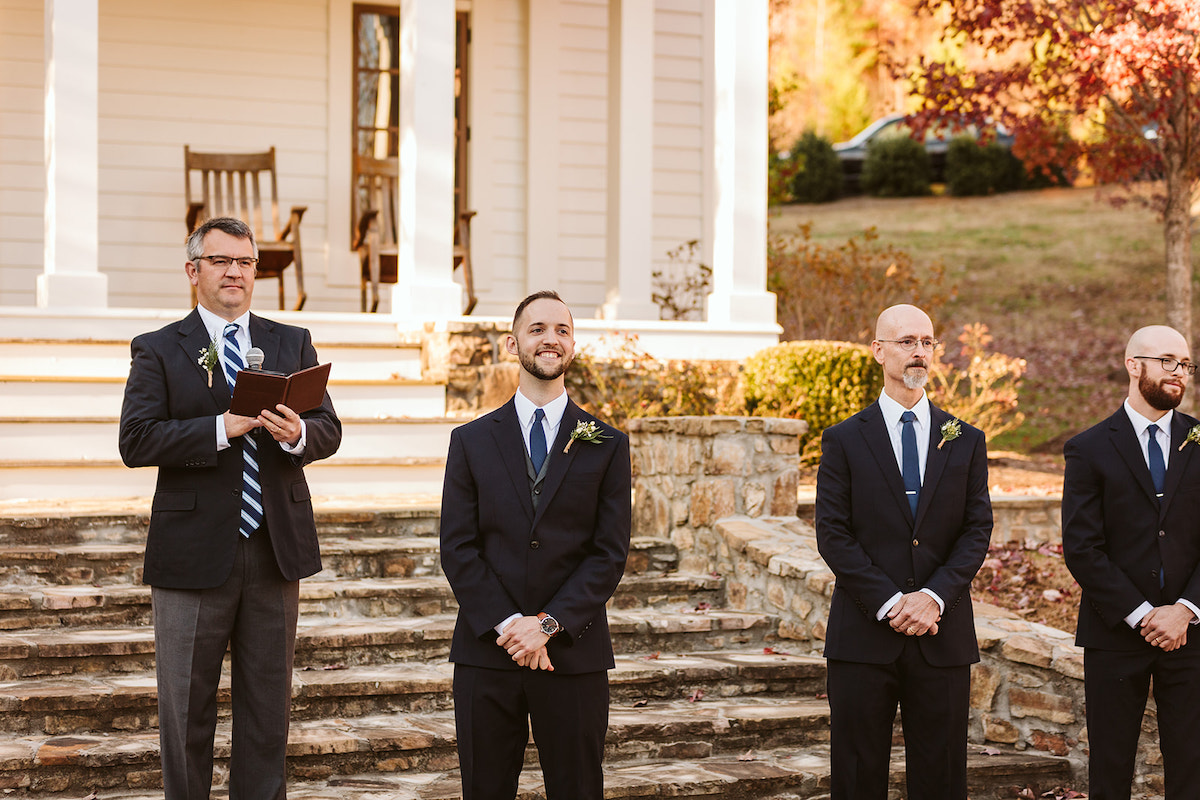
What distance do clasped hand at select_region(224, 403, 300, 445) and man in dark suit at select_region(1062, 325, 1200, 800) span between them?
232 cm

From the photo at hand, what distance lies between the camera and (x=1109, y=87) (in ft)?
28.9

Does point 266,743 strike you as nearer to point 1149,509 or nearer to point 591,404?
point 1149,509

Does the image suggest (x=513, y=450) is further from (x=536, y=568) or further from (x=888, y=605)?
(x=888, y=605)

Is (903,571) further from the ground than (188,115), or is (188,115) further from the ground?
(188,115)

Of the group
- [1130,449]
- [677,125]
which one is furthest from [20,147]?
[1130,449]

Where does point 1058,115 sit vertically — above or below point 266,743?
above

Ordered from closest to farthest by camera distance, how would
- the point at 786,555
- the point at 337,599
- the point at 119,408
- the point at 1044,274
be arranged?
the point at 337,599
the point at 786,555
the point at 119,408
the point at 1044,274

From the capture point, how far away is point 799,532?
6191 mm

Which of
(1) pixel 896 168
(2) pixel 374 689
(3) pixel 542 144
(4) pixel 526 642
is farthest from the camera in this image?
(1) pixel 896 168

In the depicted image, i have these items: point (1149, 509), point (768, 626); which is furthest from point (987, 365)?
point (1149, 509)

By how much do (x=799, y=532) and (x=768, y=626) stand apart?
578 millimetres

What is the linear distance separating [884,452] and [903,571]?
1.15 feet

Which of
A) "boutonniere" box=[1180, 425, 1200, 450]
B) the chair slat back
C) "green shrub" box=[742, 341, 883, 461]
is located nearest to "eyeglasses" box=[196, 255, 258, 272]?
"boutonniere" box=[1180, 425, 1200, 450]

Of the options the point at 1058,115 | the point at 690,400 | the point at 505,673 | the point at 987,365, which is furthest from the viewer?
the point at 1058,115
